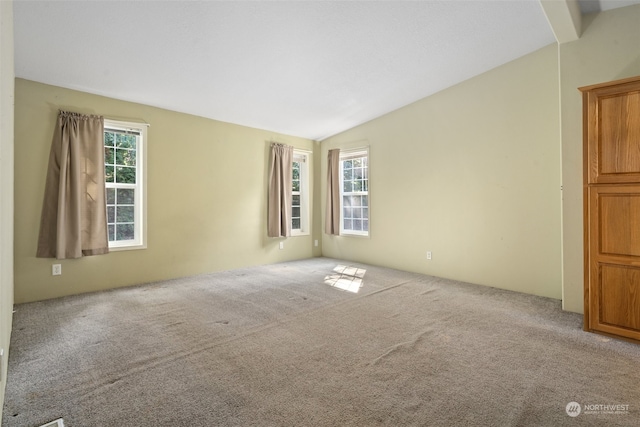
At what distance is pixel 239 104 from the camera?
4.25 meters

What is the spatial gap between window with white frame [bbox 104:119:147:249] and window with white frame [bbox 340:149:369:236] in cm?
323

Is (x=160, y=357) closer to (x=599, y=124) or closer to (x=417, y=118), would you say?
(x=599, y=124)

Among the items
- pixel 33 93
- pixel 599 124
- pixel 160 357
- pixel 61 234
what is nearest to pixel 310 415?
pixel 160 357

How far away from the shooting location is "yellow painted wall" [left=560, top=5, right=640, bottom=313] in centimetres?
269

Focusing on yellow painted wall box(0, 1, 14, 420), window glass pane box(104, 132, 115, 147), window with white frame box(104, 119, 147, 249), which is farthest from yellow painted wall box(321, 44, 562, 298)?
yellow painted wall box(0, 1, 14, 420)

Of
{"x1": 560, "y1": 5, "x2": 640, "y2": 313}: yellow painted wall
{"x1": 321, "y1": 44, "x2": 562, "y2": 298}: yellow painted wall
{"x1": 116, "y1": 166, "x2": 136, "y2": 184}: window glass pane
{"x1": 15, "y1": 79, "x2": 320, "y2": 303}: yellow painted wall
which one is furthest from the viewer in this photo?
{"x1": 116, "y1": 166, "x2": 136, "y2": 184}: window glass pane

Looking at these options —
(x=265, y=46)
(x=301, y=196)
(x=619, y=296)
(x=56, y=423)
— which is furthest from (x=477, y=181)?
(x=56, y=423)

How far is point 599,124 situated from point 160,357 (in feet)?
12.0

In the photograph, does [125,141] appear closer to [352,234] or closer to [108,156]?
[108,156]

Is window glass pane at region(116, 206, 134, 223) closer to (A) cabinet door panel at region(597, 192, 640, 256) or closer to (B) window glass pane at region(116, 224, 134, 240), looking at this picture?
(B) window glass pane at region(116, 224, 134, 240)

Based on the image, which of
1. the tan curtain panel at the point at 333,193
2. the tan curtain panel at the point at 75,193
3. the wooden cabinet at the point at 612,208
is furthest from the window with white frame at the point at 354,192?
the tan curtain panel at the point at 75,193

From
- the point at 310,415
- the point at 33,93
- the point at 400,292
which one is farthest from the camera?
the point at 400,292

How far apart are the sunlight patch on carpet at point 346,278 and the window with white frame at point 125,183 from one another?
251 cm

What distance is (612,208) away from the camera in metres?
2.41
